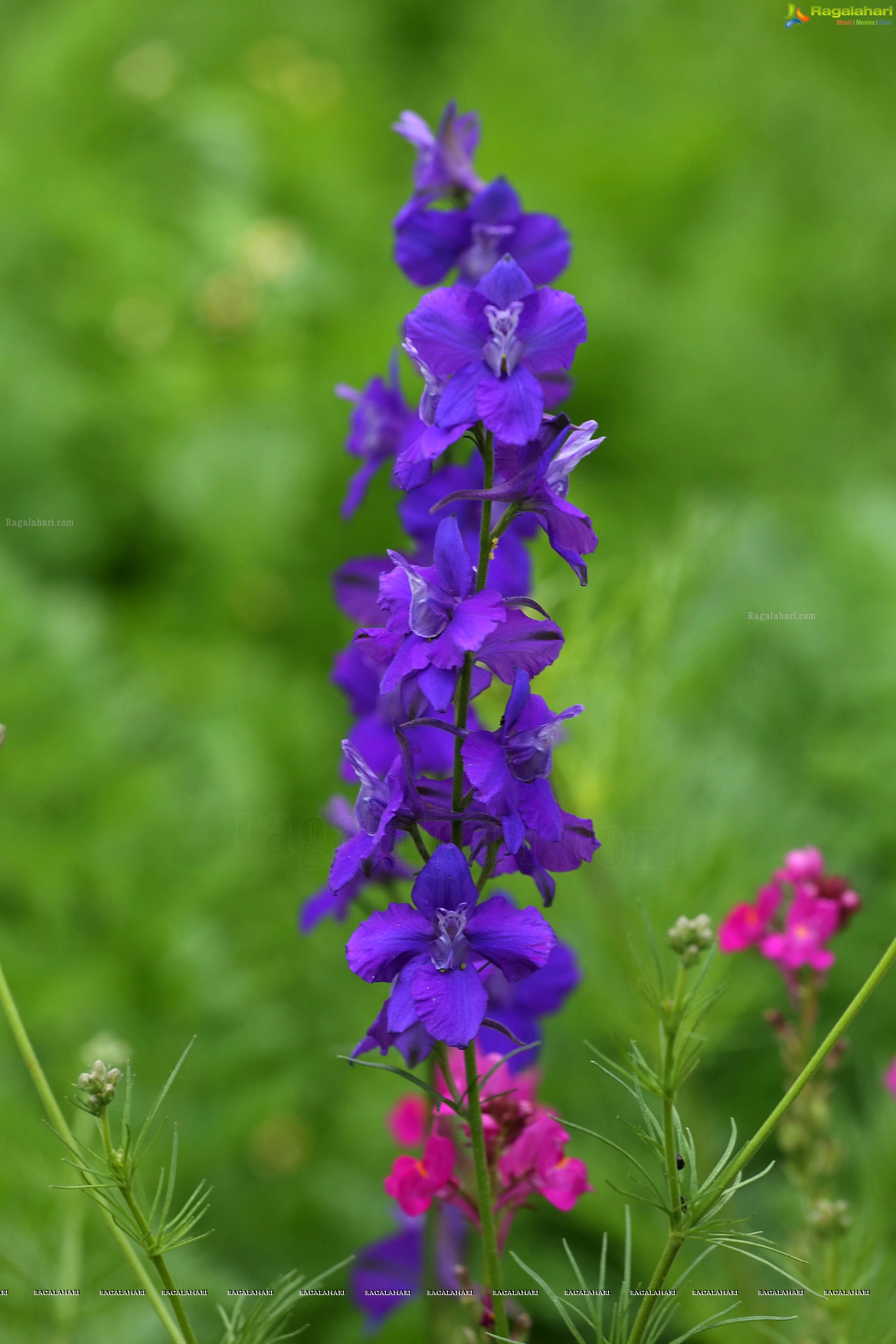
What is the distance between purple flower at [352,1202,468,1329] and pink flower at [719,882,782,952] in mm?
336

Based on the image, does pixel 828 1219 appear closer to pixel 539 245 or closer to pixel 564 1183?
pixel 564 1183

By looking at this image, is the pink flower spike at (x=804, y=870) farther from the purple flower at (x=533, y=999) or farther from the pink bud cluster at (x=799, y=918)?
the purple flower at (x=533, y=999)

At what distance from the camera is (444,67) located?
132 inches

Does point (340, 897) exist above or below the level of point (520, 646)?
below

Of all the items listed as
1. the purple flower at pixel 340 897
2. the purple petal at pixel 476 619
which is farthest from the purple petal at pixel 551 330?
the purple flower at pixel 340 897

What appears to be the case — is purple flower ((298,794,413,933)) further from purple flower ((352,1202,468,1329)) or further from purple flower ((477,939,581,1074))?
purple flower ((352,1202,468,1329))

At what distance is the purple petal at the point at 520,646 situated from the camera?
520mm

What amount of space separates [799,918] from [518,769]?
327mm

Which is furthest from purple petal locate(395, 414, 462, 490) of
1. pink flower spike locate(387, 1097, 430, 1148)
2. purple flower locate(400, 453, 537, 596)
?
pink flower spike locate(387, 1097, 430, 1148)

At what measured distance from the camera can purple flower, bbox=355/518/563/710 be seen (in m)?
0.50

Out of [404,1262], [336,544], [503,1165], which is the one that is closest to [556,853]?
[503,1165]

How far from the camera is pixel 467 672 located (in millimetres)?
518

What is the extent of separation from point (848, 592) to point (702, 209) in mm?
1579

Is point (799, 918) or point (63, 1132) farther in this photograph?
point (799, 918)
